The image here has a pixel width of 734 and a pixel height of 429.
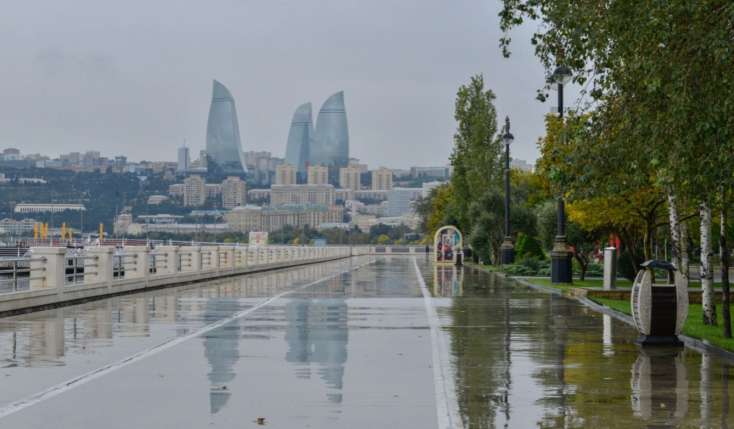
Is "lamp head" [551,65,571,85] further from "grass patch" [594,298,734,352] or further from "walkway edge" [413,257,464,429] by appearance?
"walkway edge" [413,257,464,429]

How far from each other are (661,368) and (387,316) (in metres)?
10.2

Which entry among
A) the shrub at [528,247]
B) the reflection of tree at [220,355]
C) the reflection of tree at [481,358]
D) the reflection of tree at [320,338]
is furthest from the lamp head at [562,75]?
the shrub at [528,247]

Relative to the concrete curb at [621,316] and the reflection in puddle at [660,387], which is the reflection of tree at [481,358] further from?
the concrete curb at [621,316]

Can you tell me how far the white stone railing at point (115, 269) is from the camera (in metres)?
29.0

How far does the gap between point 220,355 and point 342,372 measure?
8.43 feet

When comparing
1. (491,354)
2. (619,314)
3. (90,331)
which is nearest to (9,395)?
(491,354)

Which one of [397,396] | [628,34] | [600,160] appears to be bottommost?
[397,396]

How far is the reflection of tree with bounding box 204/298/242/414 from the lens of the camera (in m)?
13.0

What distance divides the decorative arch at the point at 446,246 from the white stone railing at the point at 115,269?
59.0ft

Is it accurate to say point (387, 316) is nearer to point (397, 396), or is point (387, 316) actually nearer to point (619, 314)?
point (619, 314)

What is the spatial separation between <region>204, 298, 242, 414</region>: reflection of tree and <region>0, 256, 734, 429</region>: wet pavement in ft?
0.09

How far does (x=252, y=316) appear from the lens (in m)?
25.2

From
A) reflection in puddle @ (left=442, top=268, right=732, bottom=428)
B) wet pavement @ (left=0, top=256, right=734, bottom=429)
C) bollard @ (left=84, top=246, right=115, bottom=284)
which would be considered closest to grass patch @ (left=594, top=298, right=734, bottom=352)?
reflection in puddle @ (left=442, top=268, right=732, bottom=428)

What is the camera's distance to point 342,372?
50.0ft
